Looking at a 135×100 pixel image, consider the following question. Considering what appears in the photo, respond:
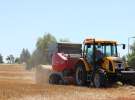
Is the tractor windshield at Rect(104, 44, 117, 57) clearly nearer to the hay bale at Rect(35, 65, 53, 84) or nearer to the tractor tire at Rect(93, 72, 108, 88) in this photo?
the tractor tire at Rect(93, 72, 108, 88)

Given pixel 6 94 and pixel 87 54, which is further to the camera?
pixel 87 54

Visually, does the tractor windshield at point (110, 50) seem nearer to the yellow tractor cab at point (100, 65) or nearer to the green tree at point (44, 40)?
the yellow tractor cab at point (100, 65)

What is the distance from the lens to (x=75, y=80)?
32.9 m

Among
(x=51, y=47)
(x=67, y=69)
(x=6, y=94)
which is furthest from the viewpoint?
A: (x=51, y=47)

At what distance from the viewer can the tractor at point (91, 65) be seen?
29688 millimetres

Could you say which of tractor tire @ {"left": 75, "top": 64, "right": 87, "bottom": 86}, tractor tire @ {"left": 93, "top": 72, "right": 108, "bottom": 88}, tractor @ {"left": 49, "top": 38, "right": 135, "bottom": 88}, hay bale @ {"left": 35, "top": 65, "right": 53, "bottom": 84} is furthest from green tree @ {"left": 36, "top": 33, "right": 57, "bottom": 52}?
tractor tire @ {"left": 93, "top": 72, "right": 108, "bottom": 88}

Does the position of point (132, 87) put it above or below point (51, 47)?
below

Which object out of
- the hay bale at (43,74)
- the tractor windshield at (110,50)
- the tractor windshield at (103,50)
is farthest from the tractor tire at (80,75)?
the hay bale at (43,74)

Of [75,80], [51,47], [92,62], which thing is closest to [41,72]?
[51,47]

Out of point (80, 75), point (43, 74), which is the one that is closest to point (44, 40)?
point (43, 74)

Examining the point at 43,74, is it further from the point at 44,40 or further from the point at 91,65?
the point at 44,40

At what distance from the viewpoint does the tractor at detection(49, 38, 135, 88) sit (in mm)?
29688

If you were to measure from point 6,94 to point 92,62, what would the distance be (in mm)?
8461

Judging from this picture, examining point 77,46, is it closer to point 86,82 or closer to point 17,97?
point 86,82
